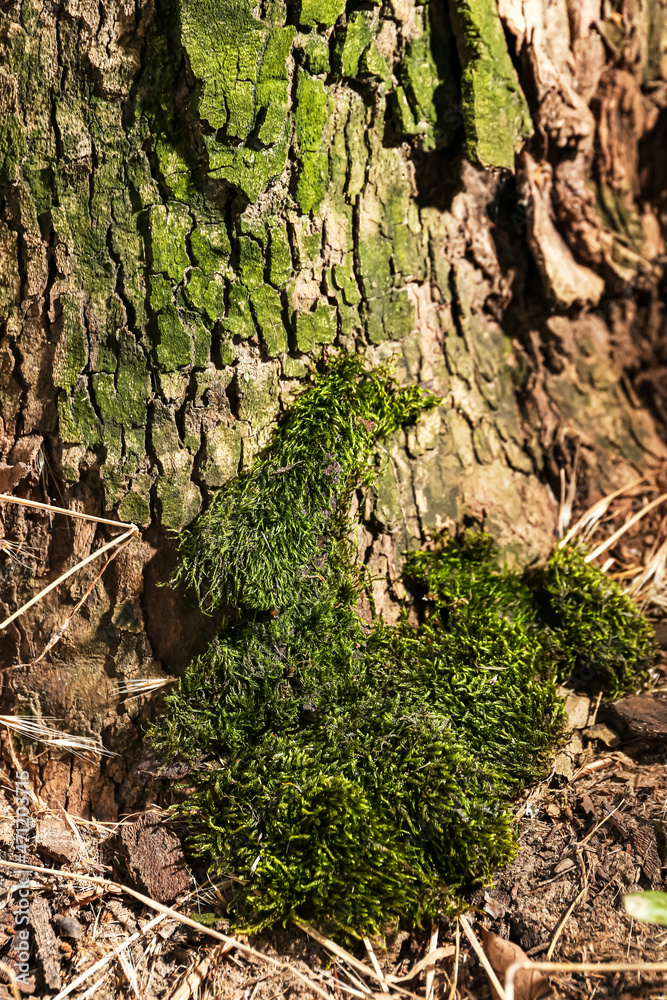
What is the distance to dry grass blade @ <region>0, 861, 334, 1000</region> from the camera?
1618mm

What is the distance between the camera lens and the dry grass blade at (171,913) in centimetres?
162

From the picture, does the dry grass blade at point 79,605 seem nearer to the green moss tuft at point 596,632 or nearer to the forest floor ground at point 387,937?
the forest floor ground at point 387,937

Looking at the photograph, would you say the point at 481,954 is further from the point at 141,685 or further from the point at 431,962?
the point at 141,685

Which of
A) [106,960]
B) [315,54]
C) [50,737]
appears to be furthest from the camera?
[50,737]

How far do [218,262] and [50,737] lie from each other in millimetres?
1428

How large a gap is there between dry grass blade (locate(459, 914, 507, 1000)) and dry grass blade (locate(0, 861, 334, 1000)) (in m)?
0.36

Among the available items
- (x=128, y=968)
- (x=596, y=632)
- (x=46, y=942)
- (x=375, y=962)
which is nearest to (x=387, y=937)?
(x=375, y=962)

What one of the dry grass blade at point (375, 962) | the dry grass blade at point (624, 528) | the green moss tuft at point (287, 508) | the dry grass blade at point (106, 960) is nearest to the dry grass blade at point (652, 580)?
the dry grass blade at point (624, 528)

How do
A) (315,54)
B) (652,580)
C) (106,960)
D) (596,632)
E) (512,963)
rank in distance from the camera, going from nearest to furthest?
(512,963), (106,960), (315,54), (596,632), (652,580)

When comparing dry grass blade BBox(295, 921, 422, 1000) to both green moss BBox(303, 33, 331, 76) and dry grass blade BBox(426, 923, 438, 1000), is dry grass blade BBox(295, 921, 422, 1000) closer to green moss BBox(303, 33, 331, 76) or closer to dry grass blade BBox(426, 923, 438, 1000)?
dry grass blade BBox(426, 923, 438, 1000)

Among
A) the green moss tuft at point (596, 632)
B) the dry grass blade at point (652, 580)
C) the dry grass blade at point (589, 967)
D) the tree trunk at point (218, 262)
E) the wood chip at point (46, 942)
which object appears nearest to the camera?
the dry grass blade at point (589, 967)

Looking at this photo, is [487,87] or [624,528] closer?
[487,87]

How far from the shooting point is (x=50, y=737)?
201 centimetres

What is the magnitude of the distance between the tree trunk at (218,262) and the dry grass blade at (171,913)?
183 millimetres
